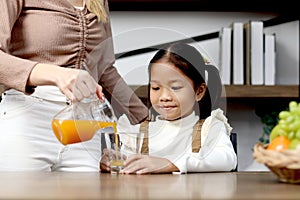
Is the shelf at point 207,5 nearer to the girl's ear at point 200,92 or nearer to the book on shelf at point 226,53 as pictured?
the book on shelf at point 226,53

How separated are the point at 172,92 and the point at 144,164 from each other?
172 mm

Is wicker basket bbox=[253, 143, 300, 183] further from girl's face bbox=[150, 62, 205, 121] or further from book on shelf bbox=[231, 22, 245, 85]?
book on shelf bbox=[231, 22, 245, 85]

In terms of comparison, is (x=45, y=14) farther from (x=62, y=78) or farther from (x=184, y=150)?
(x=184, y=150)

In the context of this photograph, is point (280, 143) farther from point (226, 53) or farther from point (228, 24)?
point (228, 24)

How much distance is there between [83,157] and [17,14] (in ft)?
1.33

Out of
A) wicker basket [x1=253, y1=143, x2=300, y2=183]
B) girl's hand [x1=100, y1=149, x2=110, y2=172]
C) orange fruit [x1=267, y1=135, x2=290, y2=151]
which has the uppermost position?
orange fruit [x1=267, y1=135, x2=290, y2=151]

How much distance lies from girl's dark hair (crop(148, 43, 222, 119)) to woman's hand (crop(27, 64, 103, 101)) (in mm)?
122

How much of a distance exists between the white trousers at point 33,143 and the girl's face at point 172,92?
1.05ft

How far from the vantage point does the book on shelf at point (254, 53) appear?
2.58 m

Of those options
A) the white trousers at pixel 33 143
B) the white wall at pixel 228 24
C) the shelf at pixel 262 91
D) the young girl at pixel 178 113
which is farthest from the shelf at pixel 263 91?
the young girl at pixel 178 113

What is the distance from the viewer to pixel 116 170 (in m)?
1.25

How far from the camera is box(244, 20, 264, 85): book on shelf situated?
2576 mm

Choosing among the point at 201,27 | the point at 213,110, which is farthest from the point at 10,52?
the point at 201,27

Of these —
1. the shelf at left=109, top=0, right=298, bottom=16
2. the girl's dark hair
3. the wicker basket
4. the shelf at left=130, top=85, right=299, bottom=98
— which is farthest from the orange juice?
the shelf at left=109, top=0, right=298, bottom=16
